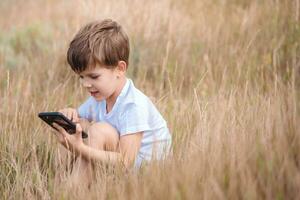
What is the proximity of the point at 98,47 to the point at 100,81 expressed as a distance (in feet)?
0.58

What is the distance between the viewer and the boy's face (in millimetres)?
3424

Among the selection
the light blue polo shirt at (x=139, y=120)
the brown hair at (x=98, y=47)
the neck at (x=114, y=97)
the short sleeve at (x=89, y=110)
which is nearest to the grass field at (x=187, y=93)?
the light blue polo shirt at (x=139, y=120)

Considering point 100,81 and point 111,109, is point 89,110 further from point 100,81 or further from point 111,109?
point 100,81

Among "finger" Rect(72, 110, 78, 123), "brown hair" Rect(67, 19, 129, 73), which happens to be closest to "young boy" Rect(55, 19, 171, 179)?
"brown hair" Rect(67, 19, 129, 73)

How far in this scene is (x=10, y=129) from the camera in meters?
3.65

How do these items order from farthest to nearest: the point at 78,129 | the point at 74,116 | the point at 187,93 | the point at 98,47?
1. the point at 187,93
2. the point at 74,116
3. the point at 98,47
4. the point at 78,129

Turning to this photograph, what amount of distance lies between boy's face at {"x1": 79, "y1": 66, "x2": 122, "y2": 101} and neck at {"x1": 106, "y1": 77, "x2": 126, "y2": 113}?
0.03 m

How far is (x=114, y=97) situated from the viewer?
11.7 ft

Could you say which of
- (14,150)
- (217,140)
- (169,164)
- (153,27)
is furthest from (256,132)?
(153,27)

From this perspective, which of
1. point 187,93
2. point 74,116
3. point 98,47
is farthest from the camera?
point 187,93

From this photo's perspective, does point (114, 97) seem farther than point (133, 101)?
Yes

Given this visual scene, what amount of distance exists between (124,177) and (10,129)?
0.98 meters

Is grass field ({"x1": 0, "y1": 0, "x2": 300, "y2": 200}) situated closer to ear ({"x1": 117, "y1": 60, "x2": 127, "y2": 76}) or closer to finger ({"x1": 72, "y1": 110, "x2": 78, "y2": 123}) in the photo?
finger ({"x1": 72, "y1": 110, "x2": 78, "y2": 123})

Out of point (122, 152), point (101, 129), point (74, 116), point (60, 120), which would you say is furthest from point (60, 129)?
point (74, 116)
